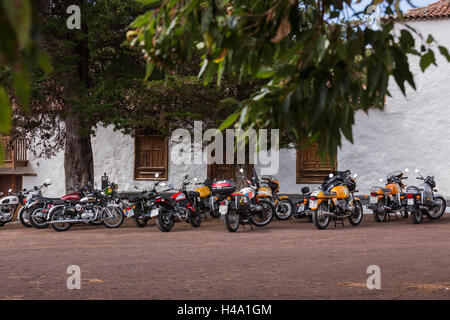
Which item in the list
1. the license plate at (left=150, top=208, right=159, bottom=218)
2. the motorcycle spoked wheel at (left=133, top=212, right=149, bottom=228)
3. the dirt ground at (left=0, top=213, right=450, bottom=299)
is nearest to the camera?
the dirt ground at (left=0, top=213, right=450, bottom=299)

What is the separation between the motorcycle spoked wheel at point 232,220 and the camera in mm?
13938

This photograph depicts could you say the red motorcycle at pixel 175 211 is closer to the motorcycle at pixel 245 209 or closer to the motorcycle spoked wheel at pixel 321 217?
the motorcycle at pixel 245 209

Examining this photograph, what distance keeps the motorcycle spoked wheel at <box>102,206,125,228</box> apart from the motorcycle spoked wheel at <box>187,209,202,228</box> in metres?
1.79

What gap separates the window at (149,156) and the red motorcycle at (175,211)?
7926 mm

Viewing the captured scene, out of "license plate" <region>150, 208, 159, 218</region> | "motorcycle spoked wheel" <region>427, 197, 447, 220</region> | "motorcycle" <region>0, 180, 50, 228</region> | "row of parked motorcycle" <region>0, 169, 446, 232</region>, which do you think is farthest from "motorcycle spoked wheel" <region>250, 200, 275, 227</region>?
"motorcycle" <region>0, 180, 50, 228</region>

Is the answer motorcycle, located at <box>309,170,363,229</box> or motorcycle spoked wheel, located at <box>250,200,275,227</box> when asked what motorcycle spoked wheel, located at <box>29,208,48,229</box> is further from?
motorcycle, located at <box>309,170,363,229</box>

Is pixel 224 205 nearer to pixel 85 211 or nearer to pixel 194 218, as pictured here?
pixel 194 218

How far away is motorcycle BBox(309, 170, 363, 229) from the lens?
14.1 metres

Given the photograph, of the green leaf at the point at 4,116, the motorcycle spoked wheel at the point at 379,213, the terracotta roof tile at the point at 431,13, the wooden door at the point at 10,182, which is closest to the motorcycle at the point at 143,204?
the motorcycle spoked wheel at the point at 379,213

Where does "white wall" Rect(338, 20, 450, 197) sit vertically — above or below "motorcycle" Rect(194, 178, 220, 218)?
above

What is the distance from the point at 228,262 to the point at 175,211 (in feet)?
18.3

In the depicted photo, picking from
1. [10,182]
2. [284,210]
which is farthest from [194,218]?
[10,182]

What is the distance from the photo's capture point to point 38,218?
Result: 50.0 feet

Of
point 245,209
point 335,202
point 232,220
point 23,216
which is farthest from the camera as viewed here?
point 23,216
